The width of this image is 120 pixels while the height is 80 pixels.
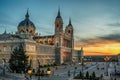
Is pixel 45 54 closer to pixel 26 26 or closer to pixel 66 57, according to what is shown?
pixel 26 26

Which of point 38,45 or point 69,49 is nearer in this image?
point 38,45

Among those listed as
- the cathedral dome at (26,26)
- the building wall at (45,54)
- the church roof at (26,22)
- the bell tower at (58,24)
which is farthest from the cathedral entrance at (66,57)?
the church roof at (26,22)

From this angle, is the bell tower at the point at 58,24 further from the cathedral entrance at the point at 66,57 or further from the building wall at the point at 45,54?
the cathedral entrance at the point at 66,57

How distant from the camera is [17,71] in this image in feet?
160

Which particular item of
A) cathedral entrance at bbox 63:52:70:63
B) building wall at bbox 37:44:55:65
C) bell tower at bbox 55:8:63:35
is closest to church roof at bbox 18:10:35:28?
bell tower at bbox 55:8:63:35

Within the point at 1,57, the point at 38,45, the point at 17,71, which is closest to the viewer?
the point at 17,71

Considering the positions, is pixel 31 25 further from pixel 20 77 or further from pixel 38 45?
pixel 20 77

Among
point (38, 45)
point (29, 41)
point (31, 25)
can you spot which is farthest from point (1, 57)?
point (31, 25)

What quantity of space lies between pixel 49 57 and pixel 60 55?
9.81m

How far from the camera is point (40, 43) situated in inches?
3696

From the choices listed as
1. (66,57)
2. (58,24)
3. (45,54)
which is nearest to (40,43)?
(45,54)

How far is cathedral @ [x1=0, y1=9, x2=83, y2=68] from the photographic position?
7619cm

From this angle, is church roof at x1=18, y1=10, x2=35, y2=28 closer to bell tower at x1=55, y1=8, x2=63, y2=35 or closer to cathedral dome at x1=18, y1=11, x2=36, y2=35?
cathedral dome at x1=18, y1=11, x2=36, y2=35

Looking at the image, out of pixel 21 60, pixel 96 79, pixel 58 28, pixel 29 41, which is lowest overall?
pixel 96 79
